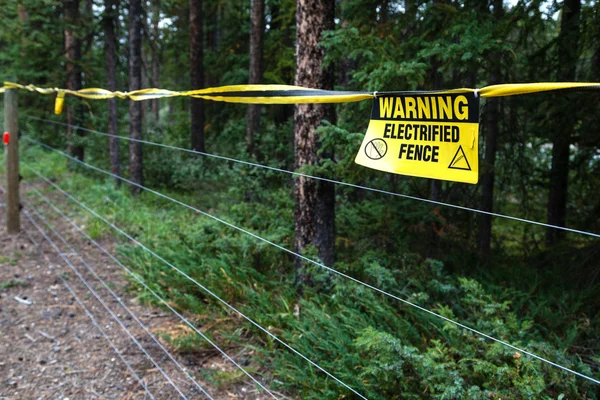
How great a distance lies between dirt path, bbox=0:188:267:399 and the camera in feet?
12.6

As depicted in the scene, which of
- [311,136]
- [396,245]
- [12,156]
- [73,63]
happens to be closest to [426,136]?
[311,136]

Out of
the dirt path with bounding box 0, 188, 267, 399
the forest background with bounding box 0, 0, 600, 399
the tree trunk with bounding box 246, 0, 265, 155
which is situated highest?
the tree trunk with bounding box 246, 0, 265, 155

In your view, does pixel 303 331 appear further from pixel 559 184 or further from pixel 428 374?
pixel 559 184

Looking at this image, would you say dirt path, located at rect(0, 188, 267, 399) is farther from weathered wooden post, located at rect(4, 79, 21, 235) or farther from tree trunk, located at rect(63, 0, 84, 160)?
tree trunk, located at rect(63, 0, 84, 160)

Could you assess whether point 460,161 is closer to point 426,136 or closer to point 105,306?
point 426,136

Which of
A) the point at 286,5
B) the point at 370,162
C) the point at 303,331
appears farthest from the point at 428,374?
the point at 286,5

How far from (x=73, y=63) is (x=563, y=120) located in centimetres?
1147

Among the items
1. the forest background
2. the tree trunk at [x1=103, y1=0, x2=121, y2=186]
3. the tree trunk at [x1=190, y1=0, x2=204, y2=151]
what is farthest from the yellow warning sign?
the tree trunk at [x1=190, y1=0, x2=204, y2=151]

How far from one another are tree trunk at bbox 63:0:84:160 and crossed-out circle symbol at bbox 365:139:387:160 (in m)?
10.2

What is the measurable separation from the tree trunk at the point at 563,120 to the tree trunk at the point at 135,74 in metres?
8.43

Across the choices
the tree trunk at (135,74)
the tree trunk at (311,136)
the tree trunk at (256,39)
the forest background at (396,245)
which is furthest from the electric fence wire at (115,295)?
the tree trunk at (256,39)

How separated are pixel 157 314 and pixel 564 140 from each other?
19.0 feet

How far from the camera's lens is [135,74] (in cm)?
1111

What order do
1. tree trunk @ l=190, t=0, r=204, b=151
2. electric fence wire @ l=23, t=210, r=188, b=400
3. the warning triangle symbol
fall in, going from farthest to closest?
tree trunk @ l=190, t=0, r=204, b=151 < electric fence wire @ l=23, t=210, r=188, b=400 < the warning triangle symbol
